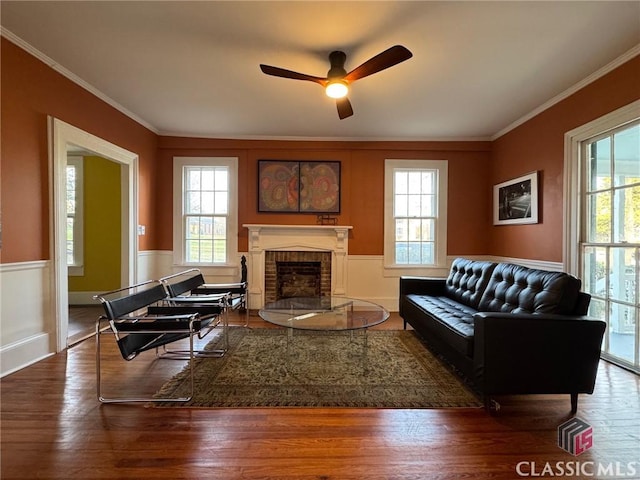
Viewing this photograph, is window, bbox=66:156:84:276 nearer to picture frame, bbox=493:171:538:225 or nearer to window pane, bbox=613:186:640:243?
picture frame, bbox=493:171:538:225

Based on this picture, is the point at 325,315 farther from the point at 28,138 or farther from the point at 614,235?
the point at 28,138

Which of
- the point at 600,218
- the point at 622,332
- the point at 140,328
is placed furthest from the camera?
the point at 600,218

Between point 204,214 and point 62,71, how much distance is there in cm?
232

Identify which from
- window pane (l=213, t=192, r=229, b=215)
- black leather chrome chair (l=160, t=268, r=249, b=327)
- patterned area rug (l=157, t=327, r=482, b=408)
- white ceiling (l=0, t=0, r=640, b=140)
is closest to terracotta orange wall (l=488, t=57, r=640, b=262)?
white ceiling (l=0, t=0, r=640, b=140)

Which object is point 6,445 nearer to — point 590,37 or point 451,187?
point 590,37

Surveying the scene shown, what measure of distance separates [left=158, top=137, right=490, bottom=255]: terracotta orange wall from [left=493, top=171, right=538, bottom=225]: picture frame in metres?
0.31

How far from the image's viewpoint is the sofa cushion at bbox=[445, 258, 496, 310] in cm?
306

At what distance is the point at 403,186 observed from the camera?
4.89 m

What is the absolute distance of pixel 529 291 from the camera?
2.37m

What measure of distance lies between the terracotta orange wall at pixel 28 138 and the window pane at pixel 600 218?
5161mm

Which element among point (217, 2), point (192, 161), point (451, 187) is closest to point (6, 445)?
point (217, 2)

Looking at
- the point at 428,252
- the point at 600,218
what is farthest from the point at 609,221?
the point at 428,252

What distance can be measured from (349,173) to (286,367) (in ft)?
10.2

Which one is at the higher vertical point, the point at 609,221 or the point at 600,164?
the point at 600,164
